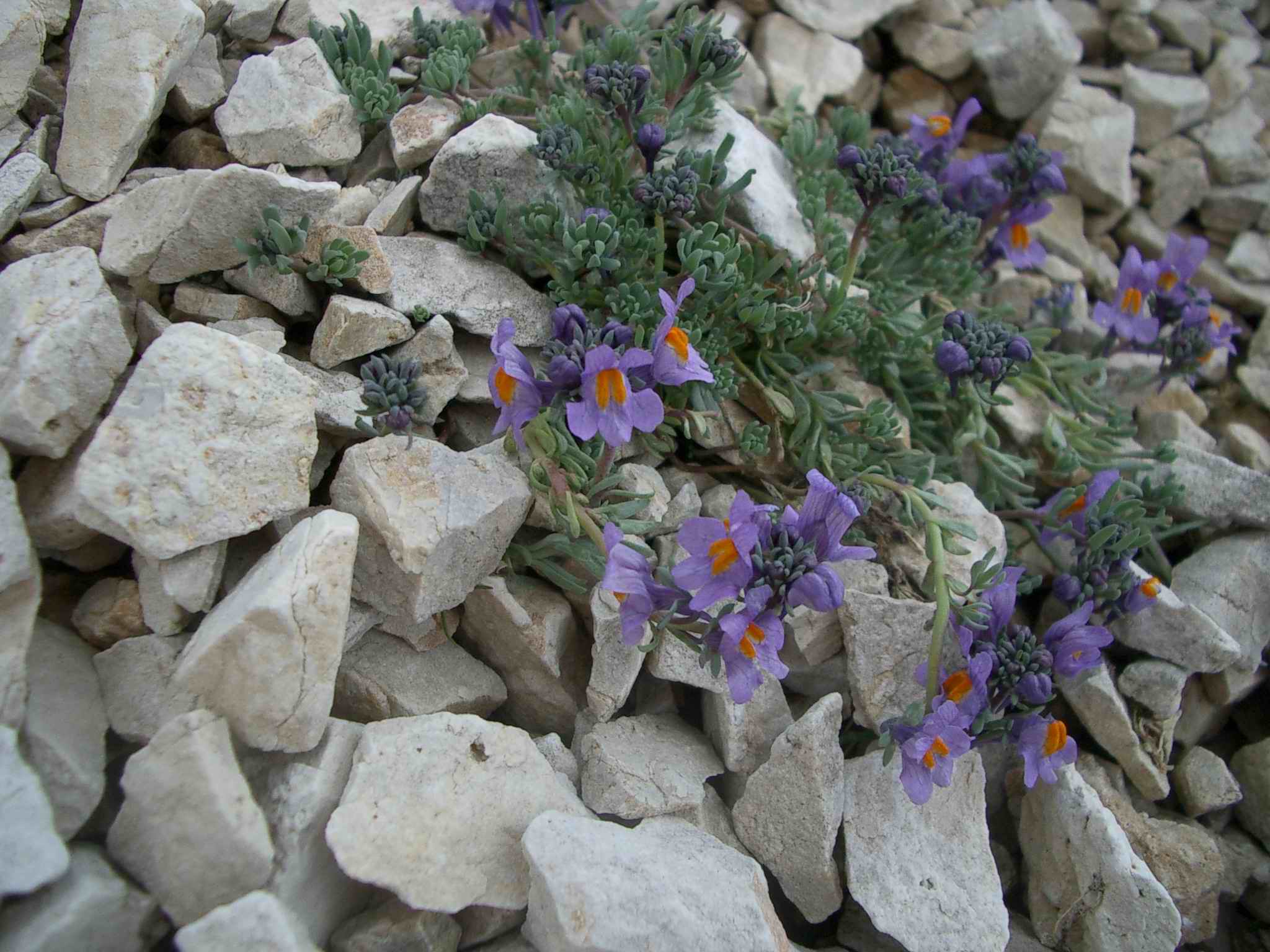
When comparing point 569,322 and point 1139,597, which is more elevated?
point 569,322

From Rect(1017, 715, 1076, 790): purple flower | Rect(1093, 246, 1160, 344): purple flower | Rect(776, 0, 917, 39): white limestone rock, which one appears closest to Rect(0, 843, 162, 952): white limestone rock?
Result: Rect(1017, 715, 1076, 790): purple flower

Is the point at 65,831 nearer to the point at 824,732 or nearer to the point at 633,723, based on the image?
the point at 633,723

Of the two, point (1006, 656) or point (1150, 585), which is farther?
point (1150, 585)

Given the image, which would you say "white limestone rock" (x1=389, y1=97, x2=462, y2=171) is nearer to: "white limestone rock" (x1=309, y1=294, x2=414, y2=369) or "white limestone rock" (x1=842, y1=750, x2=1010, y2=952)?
"white limestone rock" (x1=309, y1=294, x2=414, y2=369)

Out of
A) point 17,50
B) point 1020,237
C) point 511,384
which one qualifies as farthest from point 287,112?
point 1020,237

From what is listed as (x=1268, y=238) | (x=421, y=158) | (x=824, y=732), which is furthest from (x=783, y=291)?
(x=1268, y=238)

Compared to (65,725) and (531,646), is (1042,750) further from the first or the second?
(65,725)
